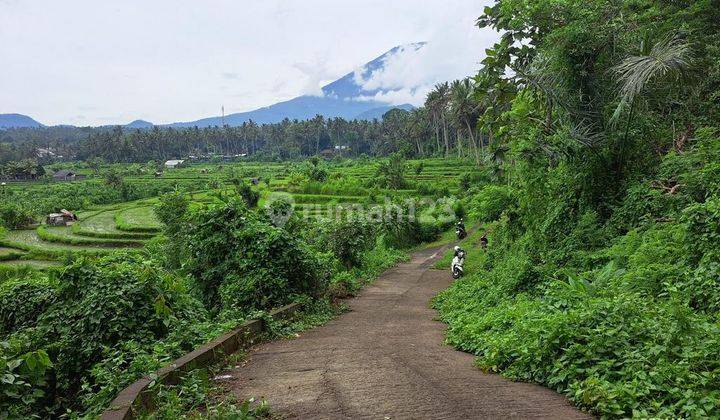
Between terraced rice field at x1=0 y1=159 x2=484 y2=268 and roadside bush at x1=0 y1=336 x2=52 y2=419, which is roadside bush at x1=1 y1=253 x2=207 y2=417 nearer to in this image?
roadside bush at x1=0 y1=336 x2=52 y2=419

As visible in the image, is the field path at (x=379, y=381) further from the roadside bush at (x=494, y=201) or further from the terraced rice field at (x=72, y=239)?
the terraced rice field at (x=72, y=239)

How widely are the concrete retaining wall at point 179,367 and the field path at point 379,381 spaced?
0.28 metres

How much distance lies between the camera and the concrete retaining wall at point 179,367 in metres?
3.67

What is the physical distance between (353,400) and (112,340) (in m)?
3.11

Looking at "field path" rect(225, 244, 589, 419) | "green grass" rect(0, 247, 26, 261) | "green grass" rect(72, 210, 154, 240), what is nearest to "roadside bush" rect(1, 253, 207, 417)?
"field path" rect(225, 244, 589, 419)

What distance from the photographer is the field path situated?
3.60m

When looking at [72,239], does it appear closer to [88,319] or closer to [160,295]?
[88,319]

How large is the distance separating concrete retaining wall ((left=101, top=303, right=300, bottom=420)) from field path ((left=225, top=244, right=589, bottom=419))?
11.2 inches

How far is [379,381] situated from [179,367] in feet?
6.42

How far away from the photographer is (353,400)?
3.85 metres

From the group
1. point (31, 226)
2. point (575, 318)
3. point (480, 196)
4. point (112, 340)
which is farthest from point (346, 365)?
point (31, 226)

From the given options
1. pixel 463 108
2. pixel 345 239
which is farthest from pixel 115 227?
pixel 463 108

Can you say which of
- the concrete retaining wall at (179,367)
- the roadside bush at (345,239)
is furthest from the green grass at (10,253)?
the concrete retaining wall at (179,367)

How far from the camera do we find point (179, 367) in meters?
4.61
